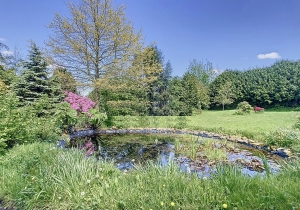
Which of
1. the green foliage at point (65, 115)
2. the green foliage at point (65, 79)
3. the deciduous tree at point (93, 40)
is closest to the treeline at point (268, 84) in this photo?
the deciduous tree at point (93, 40)

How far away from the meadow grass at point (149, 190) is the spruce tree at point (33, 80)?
7.72m

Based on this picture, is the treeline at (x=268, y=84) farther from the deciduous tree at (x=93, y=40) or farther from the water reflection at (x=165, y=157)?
the water reflection at (x=165, y=157)

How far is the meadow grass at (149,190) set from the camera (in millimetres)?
1867

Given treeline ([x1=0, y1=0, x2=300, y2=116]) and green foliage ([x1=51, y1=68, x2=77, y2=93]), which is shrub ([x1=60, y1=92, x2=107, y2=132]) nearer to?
treeline ([x1=0, y1=0, x2=300, y2=116])

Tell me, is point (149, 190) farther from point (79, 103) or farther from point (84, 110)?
point (79, 103)

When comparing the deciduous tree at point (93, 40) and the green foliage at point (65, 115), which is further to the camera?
the deciduous tree at point (93, 40)

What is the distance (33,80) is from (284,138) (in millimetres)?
11672

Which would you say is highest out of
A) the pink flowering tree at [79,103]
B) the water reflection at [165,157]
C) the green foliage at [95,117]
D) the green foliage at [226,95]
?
the green foliage at [226,95]

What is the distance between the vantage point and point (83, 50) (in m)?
10.5

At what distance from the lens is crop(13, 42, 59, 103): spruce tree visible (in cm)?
905

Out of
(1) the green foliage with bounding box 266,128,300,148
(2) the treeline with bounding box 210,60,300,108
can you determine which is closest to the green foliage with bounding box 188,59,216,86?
(2) the treeline with bounding box 210,60,300,108

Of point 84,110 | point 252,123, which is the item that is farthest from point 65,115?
point 252,123

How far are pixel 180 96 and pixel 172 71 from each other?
242cm

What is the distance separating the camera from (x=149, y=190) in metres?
2.14
